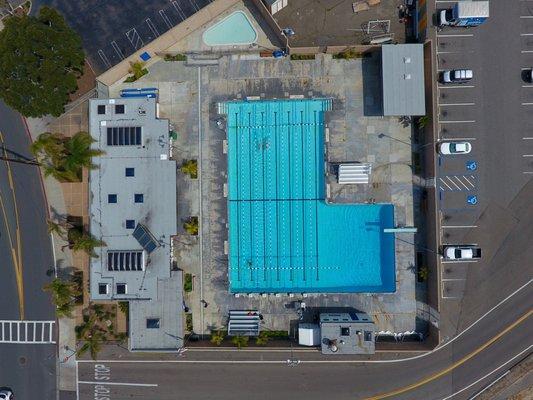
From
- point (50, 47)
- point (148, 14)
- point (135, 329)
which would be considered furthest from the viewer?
point (148, 14)

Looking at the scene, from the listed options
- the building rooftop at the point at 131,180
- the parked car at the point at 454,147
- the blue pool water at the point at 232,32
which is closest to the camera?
the parked car at the point at 454,147

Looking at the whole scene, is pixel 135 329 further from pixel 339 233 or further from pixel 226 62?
pixel 226 62

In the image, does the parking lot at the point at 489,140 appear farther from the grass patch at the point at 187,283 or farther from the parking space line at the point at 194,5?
the grass patch at the point at 187,283

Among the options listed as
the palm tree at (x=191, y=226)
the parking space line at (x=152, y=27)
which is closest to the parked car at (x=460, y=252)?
the palm tree at (x=191, y=226)

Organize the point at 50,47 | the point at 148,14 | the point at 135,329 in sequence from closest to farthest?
the point at 50,47
the point at 135,329
the point at 148,14

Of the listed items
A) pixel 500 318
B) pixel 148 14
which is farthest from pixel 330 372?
pixel 148 14

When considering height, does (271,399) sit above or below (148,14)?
below

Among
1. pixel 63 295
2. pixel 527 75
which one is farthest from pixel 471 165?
pixel 63 295

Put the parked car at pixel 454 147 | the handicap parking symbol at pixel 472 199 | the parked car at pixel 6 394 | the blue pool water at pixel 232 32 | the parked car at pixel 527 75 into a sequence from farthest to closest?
the blue pool water at pixel 232 32 < the parked car at pixel 6 394 < the handicap parking symbol at pixel 472 199 < the parked car at pixel 527 75 < the parked car at pixel 454 147
